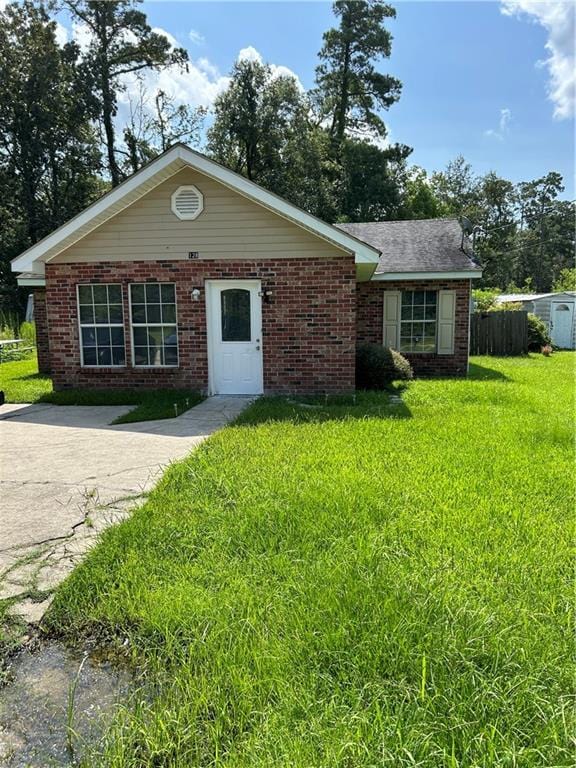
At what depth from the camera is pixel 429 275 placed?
1259cm

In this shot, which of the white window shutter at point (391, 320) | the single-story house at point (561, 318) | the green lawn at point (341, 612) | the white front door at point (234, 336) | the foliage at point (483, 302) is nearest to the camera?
the green lawn at point (341, 612)

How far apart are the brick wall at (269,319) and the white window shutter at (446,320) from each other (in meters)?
4.52

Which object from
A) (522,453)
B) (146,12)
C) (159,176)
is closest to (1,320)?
(146,12)

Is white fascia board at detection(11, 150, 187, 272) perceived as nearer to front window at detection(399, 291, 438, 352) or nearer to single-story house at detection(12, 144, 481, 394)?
single-story house at detection(12, 144, 481, 394)

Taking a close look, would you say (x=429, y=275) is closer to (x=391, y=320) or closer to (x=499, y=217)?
(x=391, y=320)

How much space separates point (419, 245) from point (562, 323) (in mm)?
11967

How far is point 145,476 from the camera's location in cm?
518

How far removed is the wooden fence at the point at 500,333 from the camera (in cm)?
1841

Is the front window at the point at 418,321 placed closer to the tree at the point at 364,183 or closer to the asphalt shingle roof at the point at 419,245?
the asphalt shingle roof at the point at 419,245

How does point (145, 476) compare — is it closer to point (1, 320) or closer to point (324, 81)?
point (1, 320)

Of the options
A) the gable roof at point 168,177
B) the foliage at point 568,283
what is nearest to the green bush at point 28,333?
the gable roof at point 168,177

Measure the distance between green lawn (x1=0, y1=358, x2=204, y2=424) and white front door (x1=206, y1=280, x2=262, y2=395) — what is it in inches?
26.2

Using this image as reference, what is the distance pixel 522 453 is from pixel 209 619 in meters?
4.10

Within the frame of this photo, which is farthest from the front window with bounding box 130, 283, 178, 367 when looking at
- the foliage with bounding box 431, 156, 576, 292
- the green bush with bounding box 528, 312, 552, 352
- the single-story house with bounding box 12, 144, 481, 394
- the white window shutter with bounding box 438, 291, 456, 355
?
the foliage with bounding box 431, 156, 576, 292
